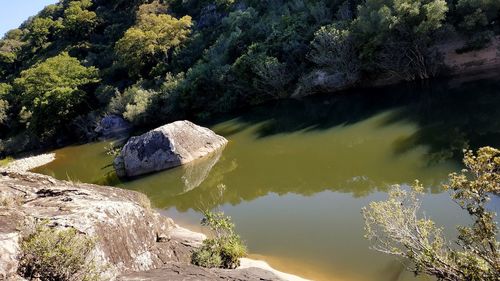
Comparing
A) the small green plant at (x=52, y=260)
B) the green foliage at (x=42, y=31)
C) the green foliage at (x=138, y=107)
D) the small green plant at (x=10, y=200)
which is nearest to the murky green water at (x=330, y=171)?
the small green plant at (x=52, y=260)

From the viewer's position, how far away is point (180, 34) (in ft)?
191

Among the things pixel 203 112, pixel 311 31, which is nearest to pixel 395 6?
pixel 311 31

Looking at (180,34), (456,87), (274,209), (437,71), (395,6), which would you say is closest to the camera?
(274,209)

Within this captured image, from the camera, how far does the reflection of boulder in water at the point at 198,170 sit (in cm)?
2087

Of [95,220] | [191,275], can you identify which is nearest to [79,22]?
[95,220]

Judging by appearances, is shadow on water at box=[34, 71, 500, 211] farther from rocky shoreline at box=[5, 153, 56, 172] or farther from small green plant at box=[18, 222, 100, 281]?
small green plant at box=[18, 222, 100, 281]

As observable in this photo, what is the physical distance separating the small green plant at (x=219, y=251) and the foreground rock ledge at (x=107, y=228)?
1.45ft

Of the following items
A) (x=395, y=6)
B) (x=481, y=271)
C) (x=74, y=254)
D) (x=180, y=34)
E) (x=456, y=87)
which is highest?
(x=180, y=34)

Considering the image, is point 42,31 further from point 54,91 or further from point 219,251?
point 219,251

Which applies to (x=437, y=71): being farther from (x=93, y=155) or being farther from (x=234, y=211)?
(x=93, y=155)

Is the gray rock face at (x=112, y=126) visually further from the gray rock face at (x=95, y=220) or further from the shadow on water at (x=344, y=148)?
the gray rock face at (x=95, y=220)

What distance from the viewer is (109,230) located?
907 centimetres

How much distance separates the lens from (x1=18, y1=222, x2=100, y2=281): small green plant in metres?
6.73

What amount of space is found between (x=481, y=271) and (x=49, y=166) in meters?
37.0
